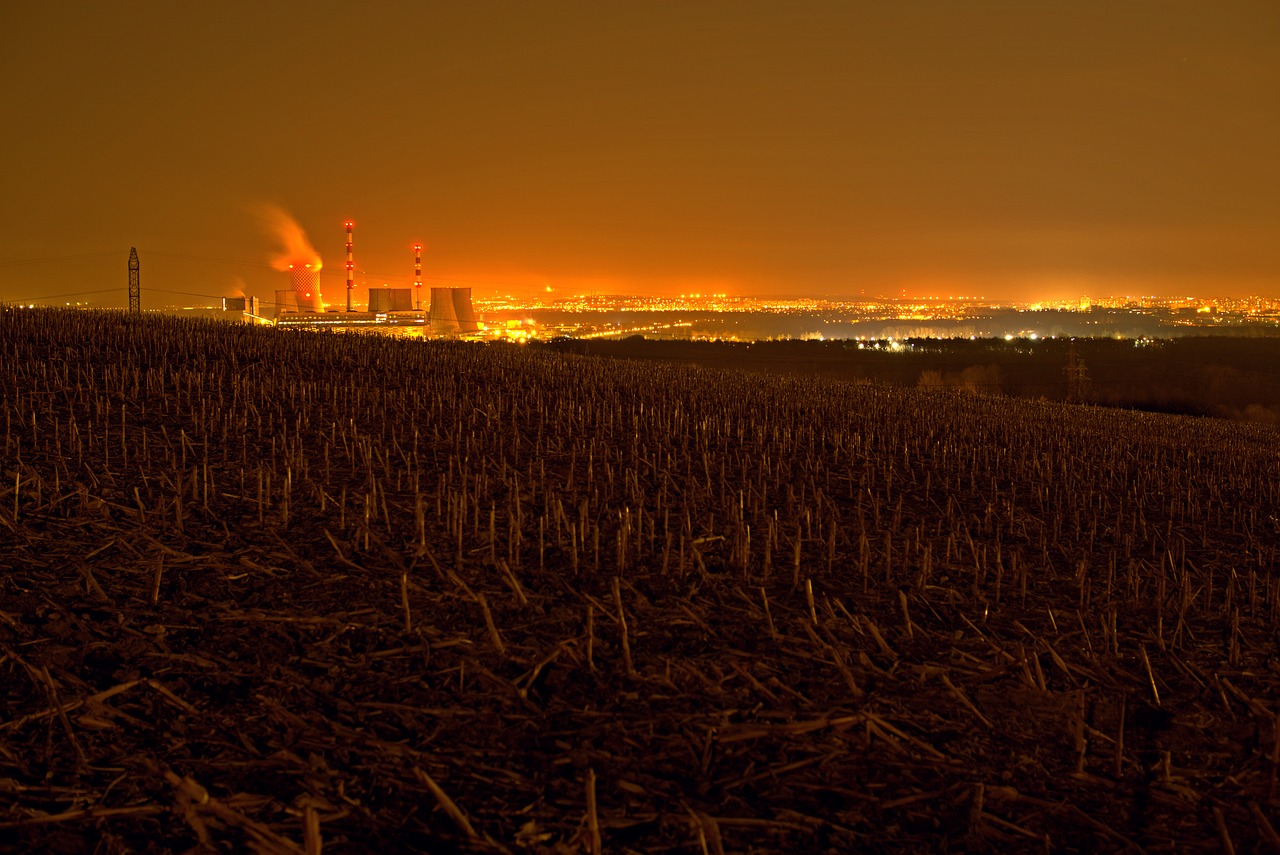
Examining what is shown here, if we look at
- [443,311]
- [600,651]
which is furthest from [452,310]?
[600,651]

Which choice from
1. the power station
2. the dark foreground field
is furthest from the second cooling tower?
the dark foreground field

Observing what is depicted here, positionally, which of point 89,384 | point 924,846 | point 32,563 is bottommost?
point 924,846

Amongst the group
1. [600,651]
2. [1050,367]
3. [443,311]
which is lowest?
[600,651]

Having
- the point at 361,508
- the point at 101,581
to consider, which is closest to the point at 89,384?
the point at 361,508

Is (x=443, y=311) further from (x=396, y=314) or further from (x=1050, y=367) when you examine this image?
(x=1050, y=367)

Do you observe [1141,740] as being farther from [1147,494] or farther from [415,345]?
[415,345]

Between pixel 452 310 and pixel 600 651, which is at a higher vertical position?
pixel 452 310
